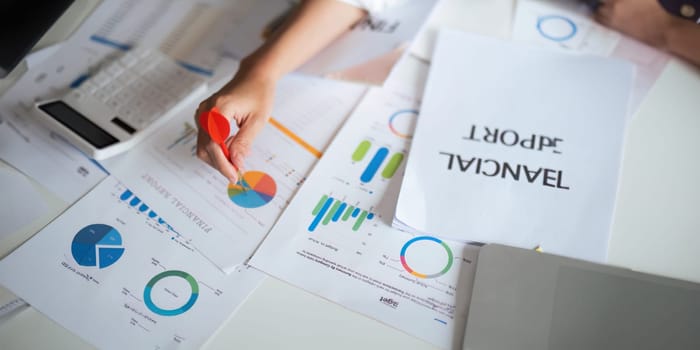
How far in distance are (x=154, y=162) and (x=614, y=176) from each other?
1.83ft

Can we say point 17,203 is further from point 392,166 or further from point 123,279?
point 392,166

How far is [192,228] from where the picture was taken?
0.59 meters

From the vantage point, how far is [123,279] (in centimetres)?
55

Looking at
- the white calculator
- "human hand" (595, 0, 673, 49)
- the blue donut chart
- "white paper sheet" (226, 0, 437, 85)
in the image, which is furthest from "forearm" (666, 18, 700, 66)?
the white calculator

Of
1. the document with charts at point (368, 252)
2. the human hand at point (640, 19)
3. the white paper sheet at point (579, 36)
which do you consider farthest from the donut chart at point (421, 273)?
the human hand at point (640, 19)

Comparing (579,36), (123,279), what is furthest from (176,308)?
Result: (579,36)

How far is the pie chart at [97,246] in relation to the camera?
1.86ft

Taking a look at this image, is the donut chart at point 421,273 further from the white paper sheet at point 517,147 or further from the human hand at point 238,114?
the human hand at point 238,114

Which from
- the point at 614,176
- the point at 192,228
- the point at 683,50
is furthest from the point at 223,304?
the point at 683,50

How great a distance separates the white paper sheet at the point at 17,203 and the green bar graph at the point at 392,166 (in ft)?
1.31

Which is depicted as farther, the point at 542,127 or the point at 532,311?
the point at 542,127

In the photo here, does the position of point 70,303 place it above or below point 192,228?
below

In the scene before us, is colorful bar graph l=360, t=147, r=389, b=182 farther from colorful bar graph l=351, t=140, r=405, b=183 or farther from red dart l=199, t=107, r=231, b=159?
red dart l=199, t=107, r=231, b=159

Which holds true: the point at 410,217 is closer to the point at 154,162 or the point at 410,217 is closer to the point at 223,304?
the point at 223,304
